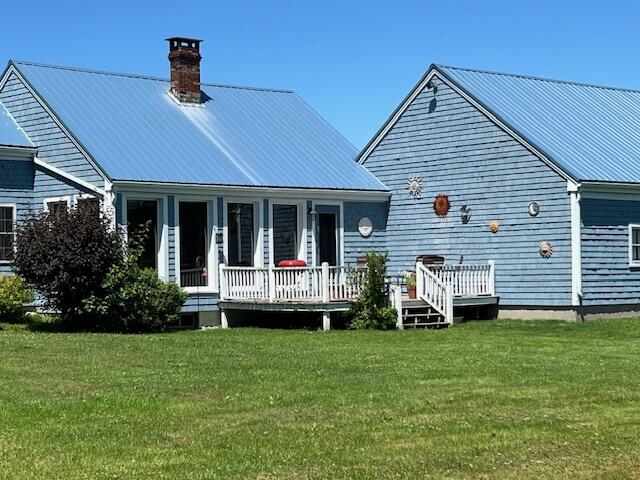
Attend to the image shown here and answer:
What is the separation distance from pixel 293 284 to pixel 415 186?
6.34 m

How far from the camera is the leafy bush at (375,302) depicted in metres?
23.9

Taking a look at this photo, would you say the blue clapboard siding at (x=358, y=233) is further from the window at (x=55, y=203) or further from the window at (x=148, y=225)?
the window at (x=55, y=203)

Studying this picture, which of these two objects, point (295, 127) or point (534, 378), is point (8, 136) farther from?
point (534, 378)

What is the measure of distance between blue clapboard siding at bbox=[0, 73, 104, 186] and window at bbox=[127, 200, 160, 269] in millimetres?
1007

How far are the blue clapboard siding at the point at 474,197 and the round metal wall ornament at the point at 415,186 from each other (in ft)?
0.42

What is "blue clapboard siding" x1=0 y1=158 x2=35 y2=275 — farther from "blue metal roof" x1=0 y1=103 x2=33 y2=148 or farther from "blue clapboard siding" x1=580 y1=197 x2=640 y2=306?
"blue clapboard siding" x1=580 y1=197 x2=640 y2=306

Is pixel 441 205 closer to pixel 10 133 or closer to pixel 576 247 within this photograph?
pixel 576 247

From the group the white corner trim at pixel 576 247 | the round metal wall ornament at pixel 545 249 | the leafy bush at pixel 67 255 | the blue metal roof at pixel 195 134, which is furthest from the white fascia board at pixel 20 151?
the white corner trim at pixel 576 247

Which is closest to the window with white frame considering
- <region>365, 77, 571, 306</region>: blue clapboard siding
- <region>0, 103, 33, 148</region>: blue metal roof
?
<region>365, 77, 571, 306</region>: blue clapboard siding

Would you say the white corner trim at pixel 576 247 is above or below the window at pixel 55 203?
below

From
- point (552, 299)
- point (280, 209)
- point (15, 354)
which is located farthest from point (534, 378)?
point (280, 209)

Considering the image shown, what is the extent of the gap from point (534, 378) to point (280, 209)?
571 inches

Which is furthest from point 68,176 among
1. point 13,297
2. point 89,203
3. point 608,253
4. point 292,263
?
point 608,253

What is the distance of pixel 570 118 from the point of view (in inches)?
1157
